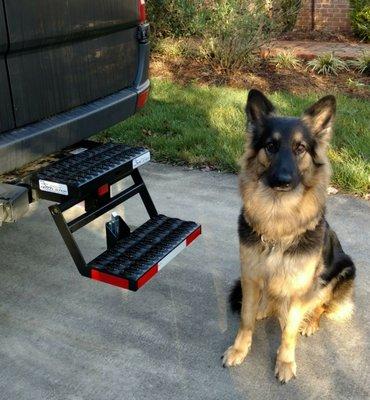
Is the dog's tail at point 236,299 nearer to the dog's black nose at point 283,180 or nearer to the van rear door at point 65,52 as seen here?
the dog's black nose at point 283,180

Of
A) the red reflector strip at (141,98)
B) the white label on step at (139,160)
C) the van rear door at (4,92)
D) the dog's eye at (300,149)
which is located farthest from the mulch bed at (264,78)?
the van rear door at (4,92)

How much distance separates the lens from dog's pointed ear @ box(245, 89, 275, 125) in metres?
2.92

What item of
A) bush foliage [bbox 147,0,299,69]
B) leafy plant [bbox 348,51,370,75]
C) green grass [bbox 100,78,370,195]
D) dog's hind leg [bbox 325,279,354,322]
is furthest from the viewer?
leafy plant [bbox 348,51,370,75]

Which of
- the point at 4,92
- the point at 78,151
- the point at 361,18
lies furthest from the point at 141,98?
the point at 361,18

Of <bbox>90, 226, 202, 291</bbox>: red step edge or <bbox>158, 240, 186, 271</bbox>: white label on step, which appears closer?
<bbox>90, 226, 202, 291</bbox>: red step edge

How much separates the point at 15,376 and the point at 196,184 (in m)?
3.04

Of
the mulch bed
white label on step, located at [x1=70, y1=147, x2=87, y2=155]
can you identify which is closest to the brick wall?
the mulch bed

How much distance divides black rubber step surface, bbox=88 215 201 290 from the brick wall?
Answer: 35.9ft

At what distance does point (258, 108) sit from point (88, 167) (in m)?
1.14

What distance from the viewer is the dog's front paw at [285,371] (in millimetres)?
2920

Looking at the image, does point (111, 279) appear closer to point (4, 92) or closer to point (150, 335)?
point (150, 335)

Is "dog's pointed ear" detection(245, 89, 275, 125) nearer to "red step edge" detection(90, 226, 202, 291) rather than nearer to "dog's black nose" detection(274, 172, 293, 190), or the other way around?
"dog's black nose" detection(274, 172, 293, 190)

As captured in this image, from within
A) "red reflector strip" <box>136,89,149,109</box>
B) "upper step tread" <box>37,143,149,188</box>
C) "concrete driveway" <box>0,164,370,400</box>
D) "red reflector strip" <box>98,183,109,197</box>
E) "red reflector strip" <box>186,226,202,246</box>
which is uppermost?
"red reflector strip" <box>136,89,149,109</box>

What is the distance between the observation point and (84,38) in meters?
3.33
